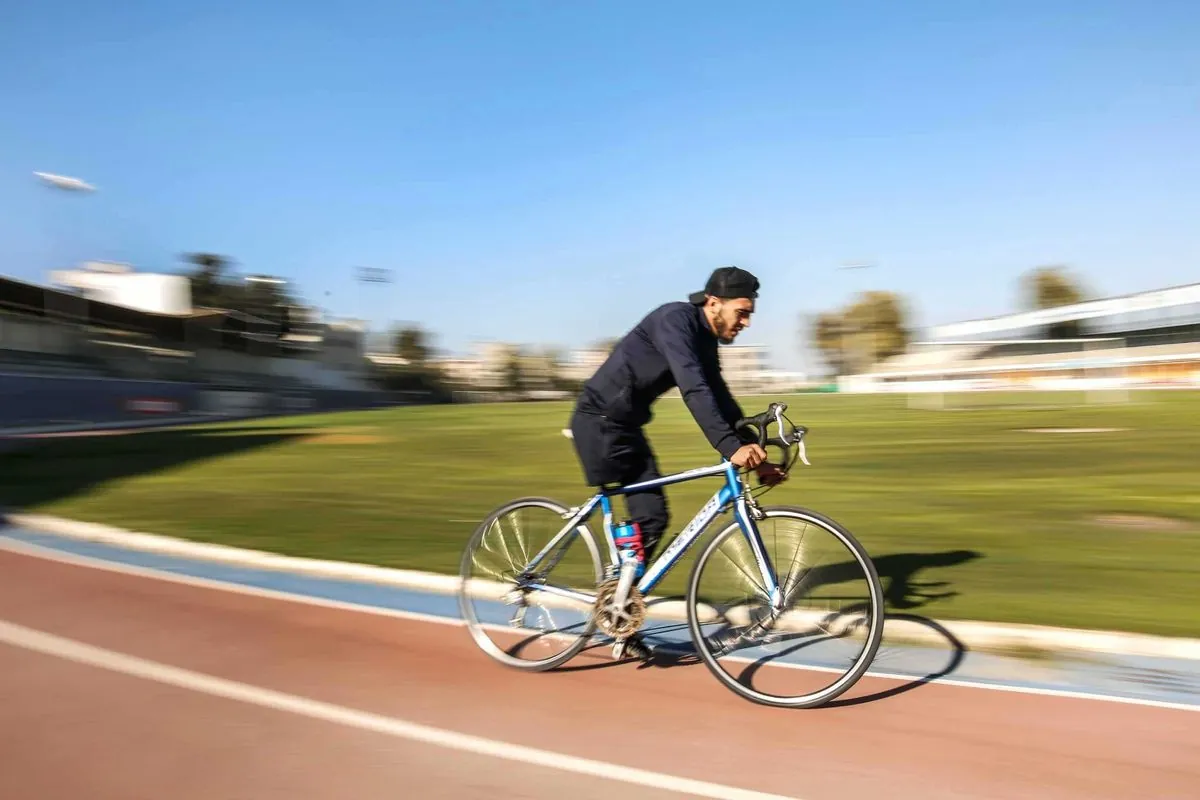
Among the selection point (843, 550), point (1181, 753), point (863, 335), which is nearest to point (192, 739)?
point (843, 550)

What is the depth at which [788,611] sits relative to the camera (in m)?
4.52

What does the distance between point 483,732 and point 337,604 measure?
246 cm

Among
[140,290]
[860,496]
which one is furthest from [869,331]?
[860,496]

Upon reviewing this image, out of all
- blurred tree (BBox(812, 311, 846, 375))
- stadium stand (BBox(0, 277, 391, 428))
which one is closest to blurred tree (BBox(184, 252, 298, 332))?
stadium stand (BBox(0, 277, 391, 428))

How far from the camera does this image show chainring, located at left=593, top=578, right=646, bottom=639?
188 inches

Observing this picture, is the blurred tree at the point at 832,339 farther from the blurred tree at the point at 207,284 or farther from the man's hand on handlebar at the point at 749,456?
the man's hand on handlebar at the point at 749,456

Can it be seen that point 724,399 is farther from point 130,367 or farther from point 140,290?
point 140,290

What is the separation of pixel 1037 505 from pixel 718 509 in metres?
6.49

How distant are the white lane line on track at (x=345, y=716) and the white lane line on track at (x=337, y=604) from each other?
1.20 metres

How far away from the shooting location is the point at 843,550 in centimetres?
428

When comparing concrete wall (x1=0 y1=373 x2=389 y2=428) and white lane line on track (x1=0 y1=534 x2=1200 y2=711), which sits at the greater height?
concrete wall (x1=0 y1=373 x2=389 y2=428)

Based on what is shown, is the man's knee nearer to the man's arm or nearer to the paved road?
the man's arm

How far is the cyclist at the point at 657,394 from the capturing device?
446 centimetres

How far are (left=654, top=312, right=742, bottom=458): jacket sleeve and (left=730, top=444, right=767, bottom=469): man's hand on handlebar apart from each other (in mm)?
37
